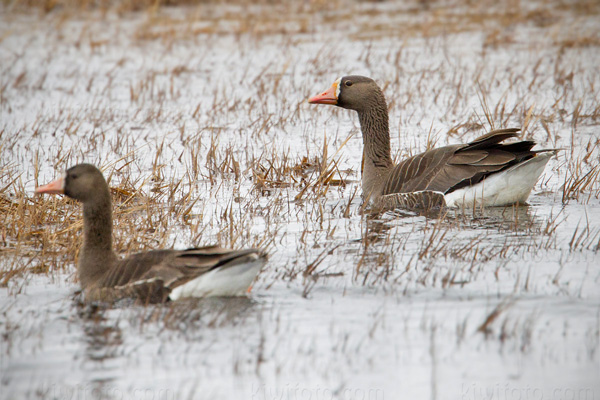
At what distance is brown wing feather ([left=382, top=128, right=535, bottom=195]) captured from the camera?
7512 mm

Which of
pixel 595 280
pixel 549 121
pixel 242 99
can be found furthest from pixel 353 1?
pixel 595 280

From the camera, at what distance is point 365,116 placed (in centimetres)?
873

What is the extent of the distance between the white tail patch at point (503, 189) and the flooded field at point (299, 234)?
150 millimetres

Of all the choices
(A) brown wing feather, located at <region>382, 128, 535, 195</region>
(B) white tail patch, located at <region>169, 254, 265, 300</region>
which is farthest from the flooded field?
(A) brown wing feather, located at <region>382, 128, 535, 195</region>

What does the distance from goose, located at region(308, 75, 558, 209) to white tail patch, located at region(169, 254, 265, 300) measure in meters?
2.60

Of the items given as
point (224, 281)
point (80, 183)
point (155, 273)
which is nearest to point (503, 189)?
point (224, 281)

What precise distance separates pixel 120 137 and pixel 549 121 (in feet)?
19.6

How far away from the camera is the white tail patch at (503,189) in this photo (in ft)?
24.7

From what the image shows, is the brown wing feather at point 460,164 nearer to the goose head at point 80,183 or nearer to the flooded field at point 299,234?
the flooded field at point 299,234

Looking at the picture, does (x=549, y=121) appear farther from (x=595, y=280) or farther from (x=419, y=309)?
(x=419, y=309)

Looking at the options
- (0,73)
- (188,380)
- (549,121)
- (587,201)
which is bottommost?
(188,380)

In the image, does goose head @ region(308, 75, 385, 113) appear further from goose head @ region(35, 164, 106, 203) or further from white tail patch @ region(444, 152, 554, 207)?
goose head @ region(35, 164, 106, 203)

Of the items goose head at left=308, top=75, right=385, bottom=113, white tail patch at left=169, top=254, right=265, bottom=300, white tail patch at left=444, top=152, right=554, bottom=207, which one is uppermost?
goose head at left=308, top=75, right=385, bottom=113

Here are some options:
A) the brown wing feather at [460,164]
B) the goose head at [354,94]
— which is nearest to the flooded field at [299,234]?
the brown wing feather at [460,164]
